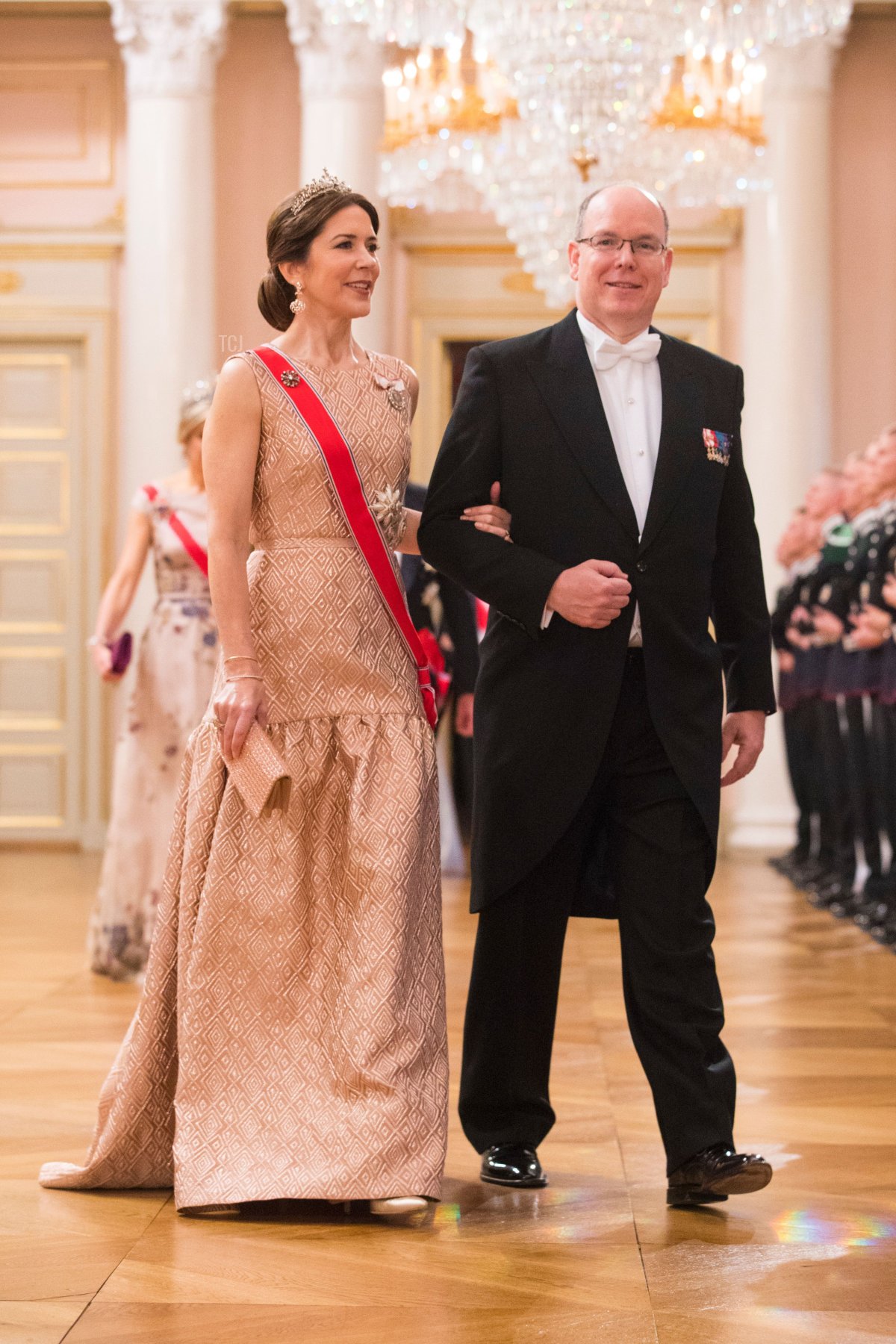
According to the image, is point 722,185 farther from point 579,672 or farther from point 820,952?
point 579,672

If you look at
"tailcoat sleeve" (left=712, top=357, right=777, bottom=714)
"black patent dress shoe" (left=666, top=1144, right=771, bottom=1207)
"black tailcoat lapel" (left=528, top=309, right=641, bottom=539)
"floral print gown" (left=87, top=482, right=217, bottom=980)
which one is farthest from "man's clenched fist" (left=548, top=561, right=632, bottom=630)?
"floral print gown" (left=87, top=482, right=217, bottom=980)

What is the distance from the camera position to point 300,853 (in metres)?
3.01

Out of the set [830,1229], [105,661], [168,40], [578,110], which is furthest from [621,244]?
[168,40]

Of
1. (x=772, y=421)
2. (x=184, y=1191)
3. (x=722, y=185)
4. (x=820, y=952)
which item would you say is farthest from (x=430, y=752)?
(x=772, y=421)

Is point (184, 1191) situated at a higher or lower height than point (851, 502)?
lower

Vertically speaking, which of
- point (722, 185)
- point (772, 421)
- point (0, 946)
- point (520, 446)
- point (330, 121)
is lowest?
point (0, 946)

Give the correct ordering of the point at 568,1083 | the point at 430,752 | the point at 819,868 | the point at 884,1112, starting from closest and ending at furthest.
Answer: the point at 430,752, the point at 884,1112, the point at 568,1083, the point at 819,868

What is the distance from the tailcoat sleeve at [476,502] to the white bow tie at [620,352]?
7.0 inches

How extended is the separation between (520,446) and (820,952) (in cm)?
351

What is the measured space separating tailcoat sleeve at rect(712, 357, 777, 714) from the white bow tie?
6.6 inches

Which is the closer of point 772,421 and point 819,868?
point 819,868

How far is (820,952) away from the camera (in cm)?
609

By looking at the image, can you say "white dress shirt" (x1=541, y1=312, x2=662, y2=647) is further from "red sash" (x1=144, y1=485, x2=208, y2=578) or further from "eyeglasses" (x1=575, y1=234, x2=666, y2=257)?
"red sash" (x1=144, y1=485, x2=208, y2=578)

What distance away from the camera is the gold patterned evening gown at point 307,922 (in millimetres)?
2877
